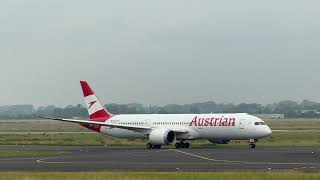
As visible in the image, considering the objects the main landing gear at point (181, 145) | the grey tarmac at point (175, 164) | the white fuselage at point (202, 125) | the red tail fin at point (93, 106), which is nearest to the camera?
the grey tarmac at point (175, 164)

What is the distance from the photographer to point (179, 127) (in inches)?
2744

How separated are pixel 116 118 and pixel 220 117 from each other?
1247 cm

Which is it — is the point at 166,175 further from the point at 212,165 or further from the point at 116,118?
the point at 116,118

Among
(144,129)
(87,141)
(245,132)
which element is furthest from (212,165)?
(87,141)

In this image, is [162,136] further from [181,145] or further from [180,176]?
[180,176]

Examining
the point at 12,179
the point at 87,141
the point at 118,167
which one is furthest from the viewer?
the point at 87,141

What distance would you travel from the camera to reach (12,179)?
3109 cm

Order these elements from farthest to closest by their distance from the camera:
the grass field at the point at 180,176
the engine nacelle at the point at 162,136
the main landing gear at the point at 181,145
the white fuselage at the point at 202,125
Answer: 1. the main landing gear at the point at 181,145
2. the engine nacelle at the point at 162,136
3. the white fuselage at the point at 202,125
4. the grass field at the point at 180,176

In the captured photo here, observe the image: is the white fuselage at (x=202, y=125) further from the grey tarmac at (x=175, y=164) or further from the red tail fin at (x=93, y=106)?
the grey tarmac at (x=175, y=164)

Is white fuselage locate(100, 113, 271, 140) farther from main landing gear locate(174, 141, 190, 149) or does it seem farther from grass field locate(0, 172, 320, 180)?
grass field locate(0, 172, 320, 180)

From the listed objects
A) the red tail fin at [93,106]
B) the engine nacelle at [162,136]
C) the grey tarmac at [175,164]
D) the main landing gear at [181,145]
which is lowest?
the grey tarmac at [175,164]

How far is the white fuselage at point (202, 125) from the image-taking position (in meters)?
66.2

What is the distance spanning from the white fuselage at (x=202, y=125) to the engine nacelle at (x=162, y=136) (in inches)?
33.6

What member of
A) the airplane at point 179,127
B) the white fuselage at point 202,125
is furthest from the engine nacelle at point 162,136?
the white fuselage at point 202,125
